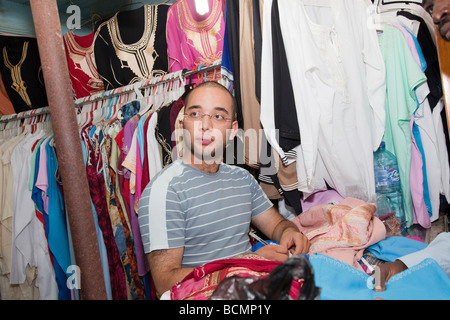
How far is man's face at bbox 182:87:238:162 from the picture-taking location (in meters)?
1.44

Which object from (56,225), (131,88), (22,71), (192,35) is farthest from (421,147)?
(22,71)

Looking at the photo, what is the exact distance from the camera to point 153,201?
129cm

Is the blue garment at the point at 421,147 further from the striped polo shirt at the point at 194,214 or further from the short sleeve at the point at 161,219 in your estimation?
the short sleeve at the point at 161,219

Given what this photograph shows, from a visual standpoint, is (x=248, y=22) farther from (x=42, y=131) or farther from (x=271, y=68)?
(x=42, y=131)

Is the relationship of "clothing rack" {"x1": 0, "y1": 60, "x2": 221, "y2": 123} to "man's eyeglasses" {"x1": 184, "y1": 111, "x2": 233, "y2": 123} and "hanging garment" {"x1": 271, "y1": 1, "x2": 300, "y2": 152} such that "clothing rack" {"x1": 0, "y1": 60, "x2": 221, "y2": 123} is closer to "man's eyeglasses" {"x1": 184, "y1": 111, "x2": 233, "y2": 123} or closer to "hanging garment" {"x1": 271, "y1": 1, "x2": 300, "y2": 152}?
"hanging garment" {"x1": 271, "y1": 1, "x2": 300, "y2": 152}

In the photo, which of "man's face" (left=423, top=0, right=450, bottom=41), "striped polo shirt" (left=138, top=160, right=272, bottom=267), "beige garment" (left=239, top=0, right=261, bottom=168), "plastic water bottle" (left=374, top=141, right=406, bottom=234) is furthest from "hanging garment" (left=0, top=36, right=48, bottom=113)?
"man's face" (left=423, top=0, right=450, bottom=41)

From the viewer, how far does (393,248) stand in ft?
4.39

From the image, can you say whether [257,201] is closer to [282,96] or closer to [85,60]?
[282,96]

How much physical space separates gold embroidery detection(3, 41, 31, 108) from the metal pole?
2376mm

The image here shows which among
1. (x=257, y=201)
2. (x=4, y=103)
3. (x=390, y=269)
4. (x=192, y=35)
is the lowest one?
(x=390, y=269)

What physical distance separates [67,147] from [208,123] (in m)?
0.72
